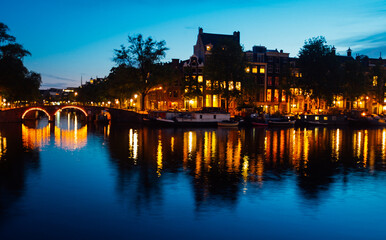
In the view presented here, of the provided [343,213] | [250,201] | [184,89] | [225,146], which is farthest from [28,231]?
[184,89]

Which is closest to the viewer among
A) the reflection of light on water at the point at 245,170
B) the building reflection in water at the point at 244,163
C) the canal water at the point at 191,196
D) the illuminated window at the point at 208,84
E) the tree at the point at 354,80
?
the canal water at the point at 191,196

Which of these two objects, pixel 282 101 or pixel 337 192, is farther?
pixel 282 101

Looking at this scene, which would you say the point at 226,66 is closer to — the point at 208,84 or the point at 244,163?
the point at 208,84

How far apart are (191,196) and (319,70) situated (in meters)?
75.9

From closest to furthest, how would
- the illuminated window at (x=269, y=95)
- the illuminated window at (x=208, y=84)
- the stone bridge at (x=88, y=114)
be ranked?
the stone bridge at (x=88, y=114) → the illuminated window at (x=208, y=84) → the illuminated window at (x=269, y=95)

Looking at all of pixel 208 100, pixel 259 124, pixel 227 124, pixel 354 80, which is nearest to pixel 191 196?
pixel 227 124

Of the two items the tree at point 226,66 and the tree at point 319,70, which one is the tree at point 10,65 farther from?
the tree at point 319,70

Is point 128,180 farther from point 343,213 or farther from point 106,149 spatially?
point 106,149

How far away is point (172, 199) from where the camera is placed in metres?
18.5

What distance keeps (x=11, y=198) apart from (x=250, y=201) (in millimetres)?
11680

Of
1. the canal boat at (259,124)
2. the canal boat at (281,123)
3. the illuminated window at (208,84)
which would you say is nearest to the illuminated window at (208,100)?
the illuminated window at (208,84)

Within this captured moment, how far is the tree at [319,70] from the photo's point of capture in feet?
286

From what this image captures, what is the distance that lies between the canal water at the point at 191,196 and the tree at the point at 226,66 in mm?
46237

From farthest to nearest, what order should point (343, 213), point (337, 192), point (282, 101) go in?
point (282, 101), point (337, 192), point (343, 213)
